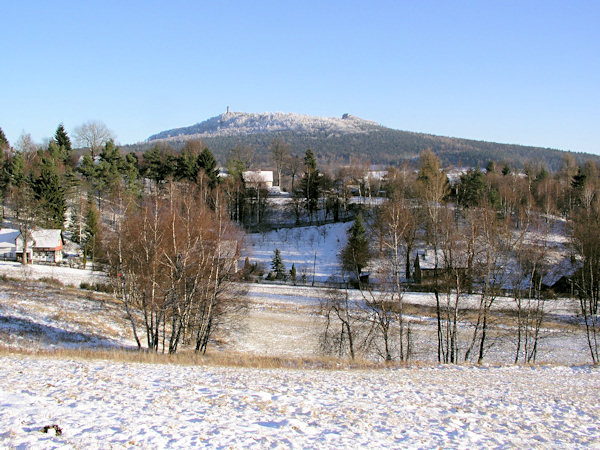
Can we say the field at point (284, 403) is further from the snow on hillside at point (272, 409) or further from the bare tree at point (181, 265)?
the bare tree at point (181, 265)

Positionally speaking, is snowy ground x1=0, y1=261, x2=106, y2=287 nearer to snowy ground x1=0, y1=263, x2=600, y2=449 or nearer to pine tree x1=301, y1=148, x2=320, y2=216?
snowy ground x1=0, y1=263, x2=600, y2=449

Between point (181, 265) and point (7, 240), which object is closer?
point (181, 265)

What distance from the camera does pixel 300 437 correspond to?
7738mm

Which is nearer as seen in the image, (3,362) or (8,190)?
(3,362)

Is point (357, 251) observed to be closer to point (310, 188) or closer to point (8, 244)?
point (310, 188)

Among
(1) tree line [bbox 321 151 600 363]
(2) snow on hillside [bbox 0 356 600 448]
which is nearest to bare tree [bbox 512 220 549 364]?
(1) tree line [bbox 321 151 600 363]

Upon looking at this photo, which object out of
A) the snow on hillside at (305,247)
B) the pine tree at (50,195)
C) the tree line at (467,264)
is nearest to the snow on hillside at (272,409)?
the tree line at (467,264)

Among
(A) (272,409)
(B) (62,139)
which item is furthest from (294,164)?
(A) (272,409)

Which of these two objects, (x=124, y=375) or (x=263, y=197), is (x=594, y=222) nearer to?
(x=124, y=375)

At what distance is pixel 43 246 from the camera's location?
5141cm

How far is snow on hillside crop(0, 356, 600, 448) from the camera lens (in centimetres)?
750

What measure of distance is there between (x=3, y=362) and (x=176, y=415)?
807 centimetres

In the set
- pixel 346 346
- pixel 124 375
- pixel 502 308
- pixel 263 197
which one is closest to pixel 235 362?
pixel 124 375

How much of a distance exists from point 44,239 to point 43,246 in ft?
2.71
